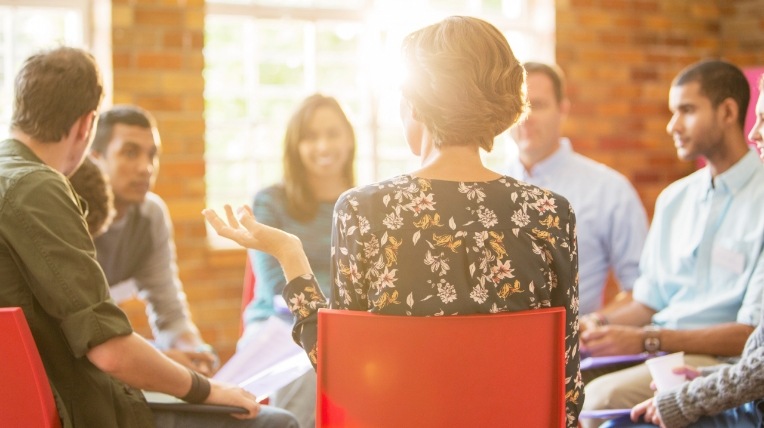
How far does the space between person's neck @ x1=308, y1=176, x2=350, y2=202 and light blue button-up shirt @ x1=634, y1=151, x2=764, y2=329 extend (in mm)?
1123

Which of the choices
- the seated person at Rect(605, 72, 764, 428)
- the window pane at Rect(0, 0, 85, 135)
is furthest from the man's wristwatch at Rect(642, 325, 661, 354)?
the window pane at Rect(0, 0, 85, 135)

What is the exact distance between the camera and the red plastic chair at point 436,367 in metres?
1.39

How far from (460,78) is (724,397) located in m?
0.92

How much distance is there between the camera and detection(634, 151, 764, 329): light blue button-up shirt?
2.43 metres

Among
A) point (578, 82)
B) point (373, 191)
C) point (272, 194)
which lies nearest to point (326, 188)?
point (272, 194)

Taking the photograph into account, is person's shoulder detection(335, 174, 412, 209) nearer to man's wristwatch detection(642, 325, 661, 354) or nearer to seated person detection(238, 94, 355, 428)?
man's wristwatch detection(642, 325, 661, 354)

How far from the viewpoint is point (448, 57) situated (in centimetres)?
158

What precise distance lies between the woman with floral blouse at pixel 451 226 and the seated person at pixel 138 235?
1281 mm

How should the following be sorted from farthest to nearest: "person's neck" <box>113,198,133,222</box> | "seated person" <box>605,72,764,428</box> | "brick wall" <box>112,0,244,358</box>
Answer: "brick wall" <box>112,0,244,358</box> → "person's neck" <box>113,198,133,222</box> → "seated person" <box>605,72,764,428</box>

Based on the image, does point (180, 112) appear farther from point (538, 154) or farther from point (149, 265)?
point (538, 154)

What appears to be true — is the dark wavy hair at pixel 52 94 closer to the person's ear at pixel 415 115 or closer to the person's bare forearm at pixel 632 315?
the person's ear at pixel 415 115

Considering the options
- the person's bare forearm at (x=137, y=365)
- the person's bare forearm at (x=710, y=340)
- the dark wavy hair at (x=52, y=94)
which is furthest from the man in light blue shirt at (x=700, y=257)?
the dark wavy hair at (x=52, y=94)

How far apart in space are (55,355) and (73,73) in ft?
1.81

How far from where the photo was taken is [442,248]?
153cm
